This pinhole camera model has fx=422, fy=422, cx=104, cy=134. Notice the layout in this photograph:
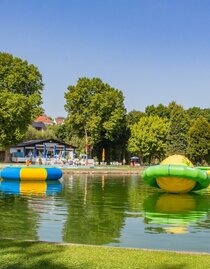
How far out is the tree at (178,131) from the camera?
80.2 m

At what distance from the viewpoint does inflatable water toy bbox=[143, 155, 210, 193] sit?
22203 millimetres

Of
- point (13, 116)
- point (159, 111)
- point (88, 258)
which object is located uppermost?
point (159, 111)

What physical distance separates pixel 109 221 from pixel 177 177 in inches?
398

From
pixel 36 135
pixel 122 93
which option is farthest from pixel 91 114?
pixel 36 135

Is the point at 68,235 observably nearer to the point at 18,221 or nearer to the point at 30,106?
the point at 18,221

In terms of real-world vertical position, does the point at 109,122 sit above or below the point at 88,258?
above

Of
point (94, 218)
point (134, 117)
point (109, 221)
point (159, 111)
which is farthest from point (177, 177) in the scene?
point (134, 117)

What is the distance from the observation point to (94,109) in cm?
7406

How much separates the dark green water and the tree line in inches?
1630

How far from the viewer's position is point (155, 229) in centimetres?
1208

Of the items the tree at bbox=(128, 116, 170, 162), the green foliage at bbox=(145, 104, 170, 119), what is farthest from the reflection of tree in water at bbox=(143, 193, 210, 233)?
the green foliage at bbox=(145, 104, 170, 119)

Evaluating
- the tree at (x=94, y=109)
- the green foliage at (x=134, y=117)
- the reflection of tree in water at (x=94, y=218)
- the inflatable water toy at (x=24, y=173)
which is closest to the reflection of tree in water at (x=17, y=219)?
the reflection of tree in water at (x=94, y=218)

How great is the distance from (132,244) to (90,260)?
277 centimetres

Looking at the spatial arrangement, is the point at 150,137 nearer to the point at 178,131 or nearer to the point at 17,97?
the point at 178,131
